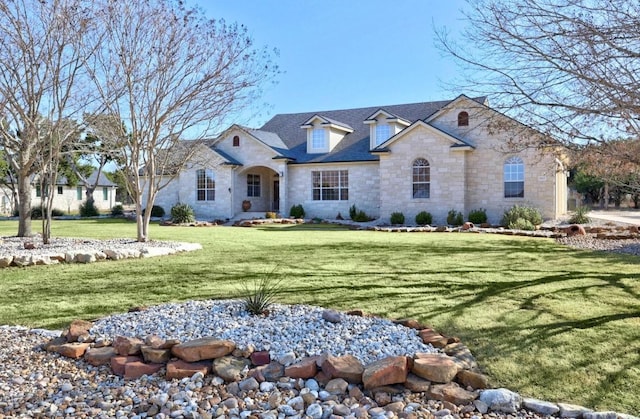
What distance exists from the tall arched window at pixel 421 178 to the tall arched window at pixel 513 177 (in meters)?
3.33

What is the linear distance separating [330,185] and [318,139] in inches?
111

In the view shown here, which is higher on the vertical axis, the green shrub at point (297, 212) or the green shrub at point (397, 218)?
the green shrub at point (297, 212)

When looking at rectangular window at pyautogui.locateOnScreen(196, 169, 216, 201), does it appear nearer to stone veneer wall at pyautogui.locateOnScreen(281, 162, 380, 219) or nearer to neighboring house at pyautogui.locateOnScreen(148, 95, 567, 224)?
neighboring house at pyautogui.locateOnScreen(148, 95, 567, 224)

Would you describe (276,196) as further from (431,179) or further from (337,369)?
(337,369)

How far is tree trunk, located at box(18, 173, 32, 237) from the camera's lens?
12.9 meters

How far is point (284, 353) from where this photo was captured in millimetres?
3896

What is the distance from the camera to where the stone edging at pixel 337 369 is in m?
3.28

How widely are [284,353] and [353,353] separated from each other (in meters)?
0.55

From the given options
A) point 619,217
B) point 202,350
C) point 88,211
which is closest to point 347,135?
point 619,217

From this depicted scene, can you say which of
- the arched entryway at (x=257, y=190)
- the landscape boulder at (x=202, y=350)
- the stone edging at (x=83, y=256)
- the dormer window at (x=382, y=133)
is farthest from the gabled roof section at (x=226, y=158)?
the landscape boulder at (x=202, y=350)

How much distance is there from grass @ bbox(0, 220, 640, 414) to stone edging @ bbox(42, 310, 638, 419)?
0.24 m

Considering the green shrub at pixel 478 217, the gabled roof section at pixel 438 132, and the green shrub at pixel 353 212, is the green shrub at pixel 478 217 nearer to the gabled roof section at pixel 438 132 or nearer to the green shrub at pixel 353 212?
the gabled roof section at pixel 438 132

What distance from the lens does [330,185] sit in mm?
25906

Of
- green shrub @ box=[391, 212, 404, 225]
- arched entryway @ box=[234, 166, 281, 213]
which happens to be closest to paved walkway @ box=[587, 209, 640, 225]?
green shrub @ box=[391, 212, 404, 225]
